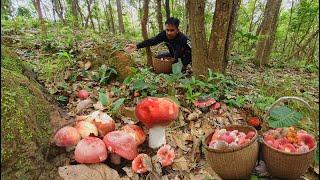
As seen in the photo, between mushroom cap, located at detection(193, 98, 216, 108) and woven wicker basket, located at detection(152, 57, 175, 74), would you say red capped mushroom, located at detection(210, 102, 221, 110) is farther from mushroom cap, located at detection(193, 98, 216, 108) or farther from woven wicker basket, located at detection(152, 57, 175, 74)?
woven wicker basket, located at detection(152, 57, 175, 74)

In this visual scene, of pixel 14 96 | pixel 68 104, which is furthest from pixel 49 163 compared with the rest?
pixel 68 104

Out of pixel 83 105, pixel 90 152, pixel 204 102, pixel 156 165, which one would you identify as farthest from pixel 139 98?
pixel 90 152

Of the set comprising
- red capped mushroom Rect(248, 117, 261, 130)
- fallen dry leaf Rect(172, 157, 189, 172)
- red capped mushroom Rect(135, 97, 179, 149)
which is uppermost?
red capped mushroom Rect(135, 97, 179, 149)

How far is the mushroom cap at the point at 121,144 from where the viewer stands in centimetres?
246

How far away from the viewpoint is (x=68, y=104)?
11.3 feet

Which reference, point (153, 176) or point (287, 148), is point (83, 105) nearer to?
point (153, 176)

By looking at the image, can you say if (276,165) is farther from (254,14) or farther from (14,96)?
(254,14)

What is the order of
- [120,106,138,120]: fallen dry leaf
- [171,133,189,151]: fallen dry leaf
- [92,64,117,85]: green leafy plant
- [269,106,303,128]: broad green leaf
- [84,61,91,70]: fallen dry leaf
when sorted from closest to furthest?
[269,106,303,128]: broad green leaf, [171,133,189,151]: fallen dry leaf, [120,106,138,120]: fallen dry leaf, [92,64,117,85]: green leafy plant, [84,61,91,70]: fallen dry leaf

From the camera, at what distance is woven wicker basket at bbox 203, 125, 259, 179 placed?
81.9 inches

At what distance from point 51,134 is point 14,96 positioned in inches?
17.1

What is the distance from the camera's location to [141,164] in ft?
8.14

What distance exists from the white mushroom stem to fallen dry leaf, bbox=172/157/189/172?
20 cm

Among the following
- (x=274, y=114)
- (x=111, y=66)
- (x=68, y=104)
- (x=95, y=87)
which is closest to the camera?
(x=274, y=114)

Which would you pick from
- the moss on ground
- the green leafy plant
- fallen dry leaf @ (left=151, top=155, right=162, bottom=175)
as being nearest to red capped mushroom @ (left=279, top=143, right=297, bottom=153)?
fallen dry leaf @ (left=151, top=155, right=162, bottom=175)
